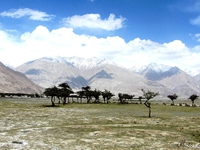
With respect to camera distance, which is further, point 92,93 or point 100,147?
point 92,93

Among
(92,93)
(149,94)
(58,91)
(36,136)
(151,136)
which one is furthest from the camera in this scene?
(92,93)

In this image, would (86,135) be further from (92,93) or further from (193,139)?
(92,93)

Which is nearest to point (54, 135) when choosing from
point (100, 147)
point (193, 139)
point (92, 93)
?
point (100, 147)

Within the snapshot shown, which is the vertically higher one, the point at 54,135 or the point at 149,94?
the point at 149,94

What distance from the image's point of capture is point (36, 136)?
1075 inches

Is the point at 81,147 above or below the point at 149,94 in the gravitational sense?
below

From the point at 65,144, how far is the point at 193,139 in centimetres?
1437

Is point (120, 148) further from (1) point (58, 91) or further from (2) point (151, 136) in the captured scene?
(1) point (58, 91)

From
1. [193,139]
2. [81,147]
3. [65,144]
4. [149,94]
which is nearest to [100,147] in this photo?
[81,147]

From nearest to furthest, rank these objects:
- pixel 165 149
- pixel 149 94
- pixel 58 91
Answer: pixel 165 149, pixel 149 94, pixel 58 91

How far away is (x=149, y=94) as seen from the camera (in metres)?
67.8

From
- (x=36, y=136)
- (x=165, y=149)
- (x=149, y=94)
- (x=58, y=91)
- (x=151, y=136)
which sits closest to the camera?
(x=165, y=149)

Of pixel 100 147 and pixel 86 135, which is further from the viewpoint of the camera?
pixel 86 135

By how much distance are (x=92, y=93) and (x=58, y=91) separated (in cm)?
3900
